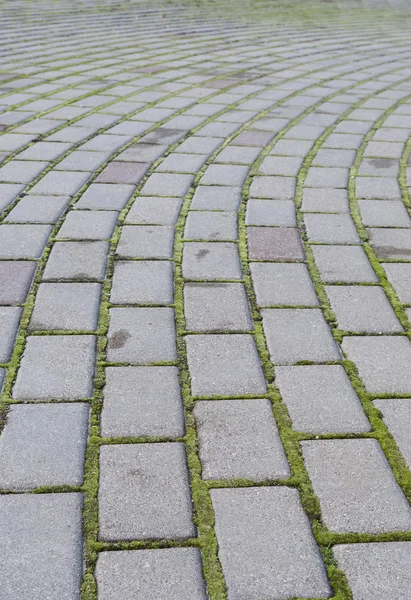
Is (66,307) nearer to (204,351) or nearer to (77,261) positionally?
(77,261)

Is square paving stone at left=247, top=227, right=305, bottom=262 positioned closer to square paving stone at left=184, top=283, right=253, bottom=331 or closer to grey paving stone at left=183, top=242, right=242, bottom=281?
grey paving stone at left=183, top=242, right=242, bottom=281

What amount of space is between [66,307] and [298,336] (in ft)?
3.38

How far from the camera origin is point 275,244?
3949 millimetres

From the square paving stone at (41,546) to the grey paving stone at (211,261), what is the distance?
1610 millimetres

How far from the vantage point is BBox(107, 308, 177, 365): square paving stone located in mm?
2912

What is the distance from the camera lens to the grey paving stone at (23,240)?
376 centimetres

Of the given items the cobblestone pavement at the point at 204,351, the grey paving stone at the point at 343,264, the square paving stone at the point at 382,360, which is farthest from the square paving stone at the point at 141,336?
the grey paving stone at the point at 343,264

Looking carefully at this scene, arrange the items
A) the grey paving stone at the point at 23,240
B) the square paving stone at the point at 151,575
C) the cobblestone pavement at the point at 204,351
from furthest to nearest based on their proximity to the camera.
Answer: the grey paving stone at the point at 23,240 → the cobblestone pavement at the point at 204,351 → the square paving stone at the point at 151,575

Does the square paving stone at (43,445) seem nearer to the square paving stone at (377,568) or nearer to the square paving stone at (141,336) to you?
the square paving stone at (141,336)

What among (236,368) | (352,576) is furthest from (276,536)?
(236,368)

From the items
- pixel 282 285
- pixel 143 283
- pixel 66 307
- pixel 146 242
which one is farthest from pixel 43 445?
pixel 146 242

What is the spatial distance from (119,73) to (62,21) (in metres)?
4.18

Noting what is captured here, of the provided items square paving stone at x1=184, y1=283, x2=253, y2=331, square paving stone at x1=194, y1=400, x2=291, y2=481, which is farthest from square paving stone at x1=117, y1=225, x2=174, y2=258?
square paving stone at x1=194, y1=400, x2=291, y2=481

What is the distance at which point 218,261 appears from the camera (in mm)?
3736
